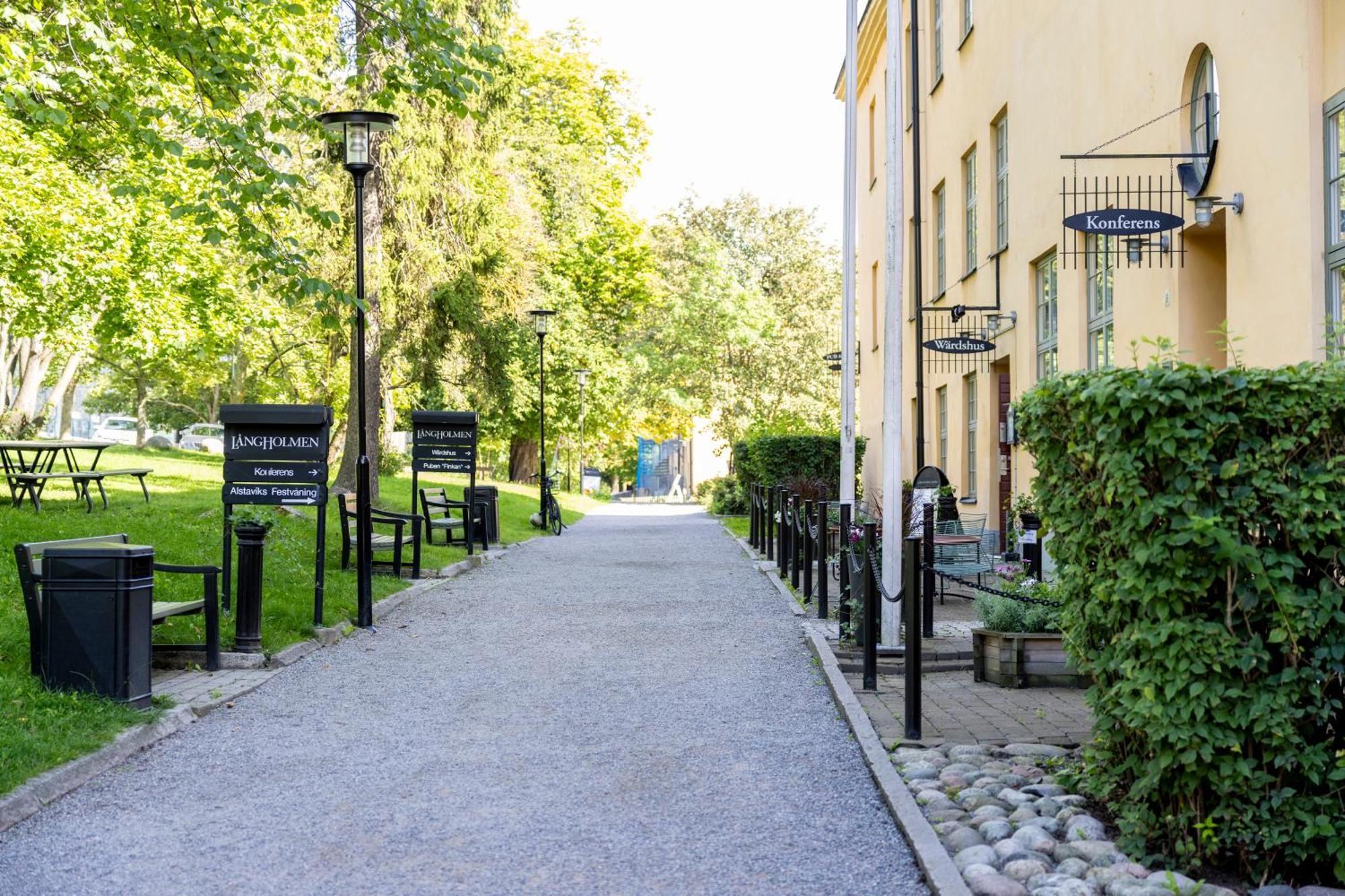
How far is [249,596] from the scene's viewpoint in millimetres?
9305

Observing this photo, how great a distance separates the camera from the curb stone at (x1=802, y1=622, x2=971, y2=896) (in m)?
4.56

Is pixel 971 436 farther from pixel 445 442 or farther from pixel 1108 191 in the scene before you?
pixel 1108 191

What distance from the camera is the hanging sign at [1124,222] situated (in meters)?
10.4

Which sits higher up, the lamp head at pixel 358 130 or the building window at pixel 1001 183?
the building window at pixel 1001 183

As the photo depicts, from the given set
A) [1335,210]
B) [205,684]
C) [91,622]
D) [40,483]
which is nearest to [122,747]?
[91,622]

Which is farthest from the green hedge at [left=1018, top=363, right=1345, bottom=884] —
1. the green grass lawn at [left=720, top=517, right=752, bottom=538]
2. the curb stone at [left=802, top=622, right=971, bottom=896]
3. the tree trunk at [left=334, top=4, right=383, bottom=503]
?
the green grass lawn at [left=720, top=517, right=752, bottom=538]

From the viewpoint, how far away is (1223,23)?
33.6ft

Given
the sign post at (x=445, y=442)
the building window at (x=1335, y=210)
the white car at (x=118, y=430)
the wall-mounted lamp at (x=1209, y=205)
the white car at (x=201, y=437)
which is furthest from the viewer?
the white car at (x=118, y=430)

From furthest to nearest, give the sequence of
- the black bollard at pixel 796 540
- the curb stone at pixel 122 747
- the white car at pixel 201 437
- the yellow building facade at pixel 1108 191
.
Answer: the white car at pixel 201 437 < the black bollard at pixel 796 540 < the yellow building facade at pixel 1108 191 < the curb stone at pixel 122 747

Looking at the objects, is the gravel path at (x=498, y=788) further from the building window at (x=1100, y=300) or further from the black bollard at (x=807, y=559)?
the building window at (x=1100, y=300)

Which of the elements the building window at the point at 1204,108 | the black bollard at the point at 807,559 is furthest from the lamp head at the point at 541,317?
the building window at the point at 1204,108

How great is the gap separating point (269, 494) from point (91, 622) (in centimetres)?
410

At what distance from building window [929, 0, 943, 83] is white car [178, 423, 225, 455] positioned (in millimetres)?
46062

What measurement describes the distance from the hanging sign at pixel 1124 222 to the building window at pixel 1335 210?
1.79m
